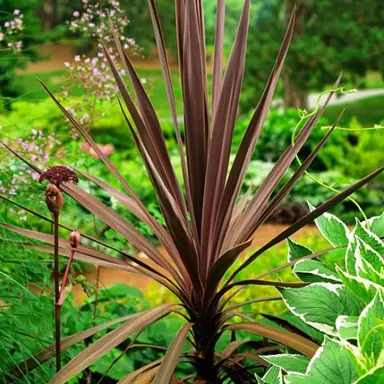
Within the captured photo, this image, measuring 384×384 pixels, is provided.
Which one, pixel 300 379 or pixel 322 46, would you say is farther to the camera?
pixel 322 46

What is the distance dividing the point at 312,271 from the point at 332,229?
4.6 inches

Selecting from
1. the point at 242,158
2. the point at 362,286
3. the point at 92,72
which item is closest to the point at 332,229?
the point at 242,158

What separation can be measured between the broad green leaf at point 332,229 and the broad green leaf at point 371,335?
575 millimetres

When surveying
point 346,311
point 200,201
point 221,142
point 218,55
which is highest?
point 218,55

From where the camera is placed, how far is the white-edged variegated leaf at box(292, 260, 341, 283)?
5.95 ft

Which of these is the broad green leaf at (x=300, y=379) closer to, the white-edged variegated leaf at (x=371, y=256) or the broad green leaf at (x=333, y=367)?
the broad green leaf at (x=333, y=367)

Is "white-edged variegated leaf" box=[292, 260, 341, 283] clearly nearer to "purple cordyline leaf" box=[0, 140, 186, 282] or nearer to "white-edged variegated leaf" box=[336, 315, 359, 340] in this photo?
"purple cordyline leaf" box=[0, 140, 186, 282]

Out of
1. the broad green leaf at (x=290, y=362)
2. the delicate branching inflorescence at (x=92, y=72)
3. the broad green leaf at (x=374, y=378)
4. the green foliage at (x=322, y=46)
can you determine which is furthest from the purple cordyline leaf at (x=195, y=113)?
the green foliage at (x=322, y=46)

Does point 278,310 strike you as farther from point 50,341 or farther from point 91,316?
point 50,341

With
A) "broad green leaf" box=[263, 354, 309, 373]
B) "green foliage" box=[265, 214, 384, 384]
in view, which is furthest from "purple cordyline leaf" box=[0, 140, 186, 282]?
"broad green leaf" box=[263, 354, 309, 373]

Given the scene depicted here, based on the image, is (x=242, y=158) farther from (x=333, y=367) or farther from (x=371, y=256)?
(x=333, y=367)

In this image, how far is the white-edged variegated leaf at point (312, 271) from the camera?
1813 millimetres

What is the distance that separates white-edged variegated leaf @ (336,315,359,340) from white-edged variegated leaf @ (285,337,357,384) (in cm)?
2

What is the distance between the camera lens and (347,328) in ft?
4.37
